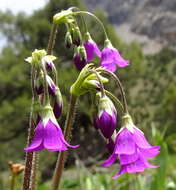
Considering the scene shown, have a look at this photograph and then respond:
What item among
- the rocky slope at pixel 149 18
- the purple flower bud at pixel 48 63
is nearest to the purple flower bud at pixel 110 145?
the purple flower bud at pixel 48 63

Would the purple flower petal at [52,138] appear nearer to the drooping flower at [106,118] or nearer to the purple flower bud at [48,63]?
the drooping flower at [106,118]

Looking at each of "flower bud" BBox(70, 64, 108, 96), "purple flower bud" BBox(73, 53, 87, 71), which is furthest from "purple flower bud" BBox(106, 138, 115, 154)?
"purple flower bud" BBox(73, 53, 87, 71)

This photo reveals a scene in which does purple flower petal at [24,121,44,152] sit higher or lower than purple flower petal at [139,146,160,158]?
higher

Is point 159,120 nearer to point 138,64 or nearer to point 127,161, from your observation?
point 138,64

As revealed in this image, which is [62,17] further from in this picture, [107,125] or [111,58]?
[107,125]

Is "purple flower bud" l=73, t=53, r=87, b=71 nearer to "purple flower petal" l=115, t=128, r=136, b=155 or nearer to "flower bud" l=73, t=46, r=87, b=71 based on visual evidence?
"flower bud" l=73, t=46, r=87, b=71

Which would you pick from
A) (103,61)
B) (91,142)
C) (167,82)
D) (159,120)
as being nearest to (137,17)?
(167,82)

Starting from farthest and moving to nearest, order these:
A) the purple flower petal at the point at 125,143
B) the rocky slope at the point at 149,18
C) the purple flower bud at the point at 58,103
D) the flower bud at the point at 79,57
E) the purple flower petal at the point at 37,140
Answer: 1. the rocky slope at the point at 149,18
2. the flower bud at the point at 79,57
3. the purple flower bud at the point at 58,103
4. the purple flower petal at the point at 125,143
5. the purple flower petal at the point at 37,140
